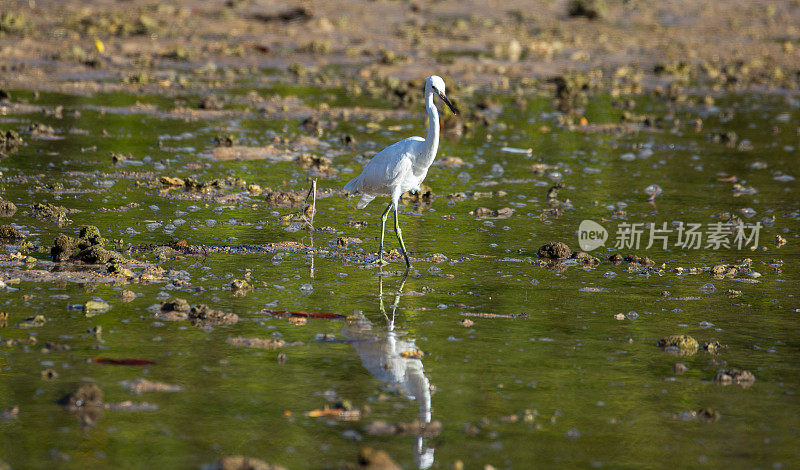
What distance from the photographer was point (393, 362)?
6.86 metres

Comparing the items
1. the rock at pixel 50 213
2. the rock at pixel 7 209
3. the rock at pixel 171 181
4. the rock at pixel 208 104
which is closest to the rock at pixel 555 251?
the rock at pixel 171 181

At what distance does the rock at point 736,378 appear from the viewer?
6.64 metres

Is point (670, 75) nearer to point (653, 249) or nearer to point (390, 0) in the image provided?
point (390, 0)

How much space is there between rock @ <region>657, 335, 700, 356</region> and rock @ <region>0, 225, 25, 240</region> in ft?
20.3

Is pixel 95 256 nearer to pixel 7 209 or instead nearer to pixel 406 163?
pixel 7 209

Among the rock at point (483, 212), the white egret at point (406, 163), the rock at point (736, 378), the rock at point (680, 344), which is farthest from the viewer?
the rock at point (483, 212)

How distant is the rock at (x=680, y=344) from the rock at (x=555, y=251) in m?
2.40

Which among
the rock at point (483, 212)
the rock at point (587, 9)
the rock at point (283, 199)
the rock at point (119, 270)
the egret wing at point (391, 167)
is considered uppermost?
the rock at point (587, 9)

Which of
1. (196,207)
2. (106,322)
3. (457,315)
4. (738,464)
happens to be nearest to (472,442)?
(738,464)

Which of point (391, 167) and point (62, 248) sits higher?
point (391, 167)

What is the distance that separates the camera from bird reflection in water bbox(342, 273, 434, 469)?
6000mm

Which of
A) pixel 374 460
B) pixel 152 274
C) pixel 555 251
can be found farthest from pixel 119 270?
pixel 555 251

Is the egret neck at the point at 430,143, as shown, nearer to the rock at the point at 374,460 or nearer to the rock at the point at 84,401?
the rock at the point at 84,401

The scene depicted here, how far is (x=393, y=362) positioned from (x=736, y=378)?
95.3 inches
